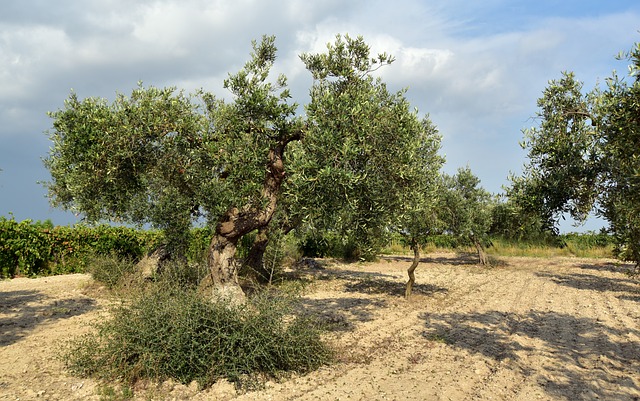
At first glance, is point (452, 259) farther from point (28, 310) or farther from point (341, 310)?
point (28, 310)

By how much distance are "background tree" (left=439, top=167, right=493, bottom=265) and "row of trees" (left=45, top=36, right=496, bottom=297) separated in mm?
14967

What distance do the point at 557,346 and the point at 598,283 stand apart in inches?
578

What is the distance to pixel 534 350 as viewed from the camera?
11367mm

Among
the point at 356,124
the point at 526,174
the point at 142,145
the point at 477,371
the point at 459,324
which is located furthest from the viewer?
the point at 526,174

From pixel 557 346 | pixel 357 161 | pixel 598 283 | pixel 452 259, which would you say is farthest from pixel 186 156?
pixel 452 259

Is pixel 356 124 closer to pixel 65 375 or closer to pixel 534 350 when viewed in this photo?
pixel 534 350

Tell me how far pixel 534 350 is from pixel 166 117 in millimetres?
11132

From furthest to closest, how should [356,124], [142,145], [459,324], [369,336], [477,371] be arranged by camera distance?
[459,324] < [142,145] < [369,336] < [356,124] < [477,371]

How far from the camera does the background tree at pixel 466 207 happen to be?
29.6m

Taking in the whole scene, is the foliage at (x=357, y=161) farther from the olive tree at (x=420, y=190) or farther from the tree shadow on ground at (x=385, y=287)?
the tree shadow on ground at (x=385, y=287)

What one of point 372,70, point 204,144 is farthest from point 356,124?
point 204,144

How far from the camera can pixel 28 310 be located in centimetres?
1419

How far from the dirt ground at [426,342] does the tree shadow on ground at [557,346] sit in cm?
3

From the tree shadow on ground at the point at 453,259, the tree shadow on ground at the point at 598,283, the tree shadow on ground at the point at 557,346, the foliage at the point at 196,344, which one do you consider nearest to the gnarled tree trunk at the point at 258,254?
the tree shadow on ground at the point at 557,346
